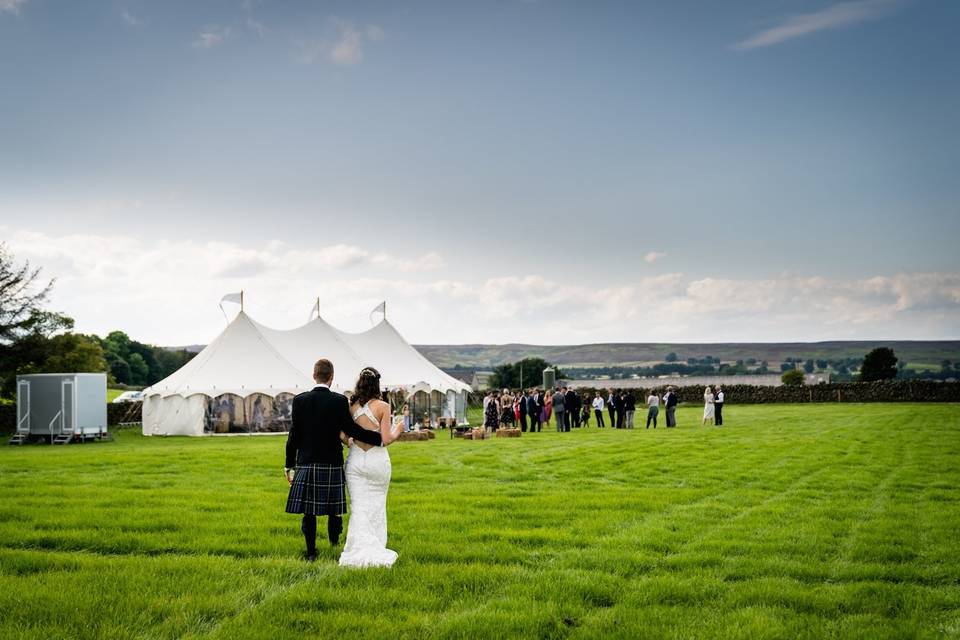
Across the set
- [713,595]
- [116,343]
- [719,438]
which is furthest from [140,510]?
[116,343]

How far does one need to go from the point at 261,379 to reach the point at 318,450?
26138mm

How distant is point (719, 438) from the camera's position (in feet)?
76.5

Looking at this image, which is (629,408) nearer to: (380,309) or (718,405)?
(718,405)

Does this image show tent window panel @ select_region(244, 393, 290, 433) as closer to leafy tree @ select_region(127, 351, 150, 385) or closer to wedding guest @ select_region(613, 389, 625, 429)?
wedding guest @ select_region(613, 389, 625, 429)

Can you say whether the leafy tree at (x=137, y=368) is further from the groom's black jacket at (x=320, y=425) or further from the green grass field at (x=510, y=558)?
the groom's black jacket at (x=320, y=425)

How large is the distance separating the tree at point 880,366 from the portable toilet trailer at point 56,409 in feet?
288

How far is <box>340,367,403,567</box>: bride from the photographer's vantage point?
23.2 ft

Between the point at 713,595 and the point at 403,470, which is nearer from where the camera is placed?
the point at 713,595

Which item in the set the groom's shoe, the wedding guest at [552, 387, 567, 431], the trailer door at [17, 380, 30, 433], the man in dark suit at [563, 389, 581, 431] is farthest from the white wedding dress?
the trailer door at [17, 380, 30, 433]

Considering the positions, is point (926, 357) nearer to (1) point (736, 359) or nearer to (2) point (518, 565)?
(1) point (736, 359)

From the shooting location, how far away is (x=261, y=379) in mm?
32375

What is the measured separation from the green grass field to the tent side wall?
57.0 ft

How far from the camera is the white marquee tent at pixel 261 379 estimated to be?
32.1m

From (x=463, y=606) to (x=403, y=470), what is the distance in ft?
30.7
